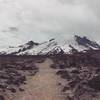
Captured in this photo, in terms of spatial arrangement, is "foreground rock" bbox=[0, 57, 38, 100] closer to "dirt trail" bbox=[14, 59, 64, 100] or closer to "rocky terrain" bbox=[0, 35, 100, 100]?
"rocky terrain" bbox=[0, 35, 100, 100]

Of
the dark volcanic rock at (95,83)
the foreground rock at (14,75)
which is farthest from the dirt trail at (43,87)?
the dark volcanic rock at (95,83)

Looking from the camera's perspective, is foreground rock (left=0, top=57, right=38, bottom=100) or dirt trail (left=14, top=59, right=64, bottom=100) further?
foreground rock (left=0, top=57, right=38, bottom=100)

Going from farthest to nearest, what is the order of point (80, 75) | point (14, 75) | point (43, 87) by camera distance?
point (14, 75), point (80, 75), point (43, 87)

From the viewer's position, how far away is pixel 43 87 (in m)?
149

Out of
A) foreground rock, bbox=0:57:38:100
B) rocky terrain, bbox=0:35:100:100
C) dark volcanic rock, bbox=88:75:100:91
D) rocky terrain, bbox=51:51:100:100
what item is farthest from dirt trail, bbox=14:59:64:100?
dark volcanic rock, bbox=88:75:100:91

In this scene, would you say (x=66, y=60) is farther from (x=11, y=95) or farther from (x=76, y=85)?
(x=11, y=95)

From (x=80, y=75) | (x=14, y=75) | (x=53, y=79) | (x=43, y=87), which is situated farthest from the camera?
(x=14, y=75)

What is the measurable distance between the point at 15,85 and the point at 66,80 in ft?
68.1

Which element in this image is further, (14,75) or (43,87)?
(14,75)

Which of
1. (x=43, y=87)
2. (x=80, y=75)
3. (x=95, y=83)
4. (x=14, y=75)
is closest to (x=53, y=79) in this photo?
(x=80, y=75)

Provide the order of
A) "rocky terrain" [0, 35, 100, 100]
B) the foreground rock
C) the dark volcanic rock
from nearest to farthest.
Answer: "rocky terrain" [0, 35, 100, 100] → the foreground rock → the dark volcanic rock

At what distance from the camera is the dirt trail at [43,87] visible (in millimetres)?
139000

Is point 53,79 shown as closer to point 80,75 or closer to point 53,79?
point 53,79

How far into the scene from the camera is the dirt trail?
5472 inches
